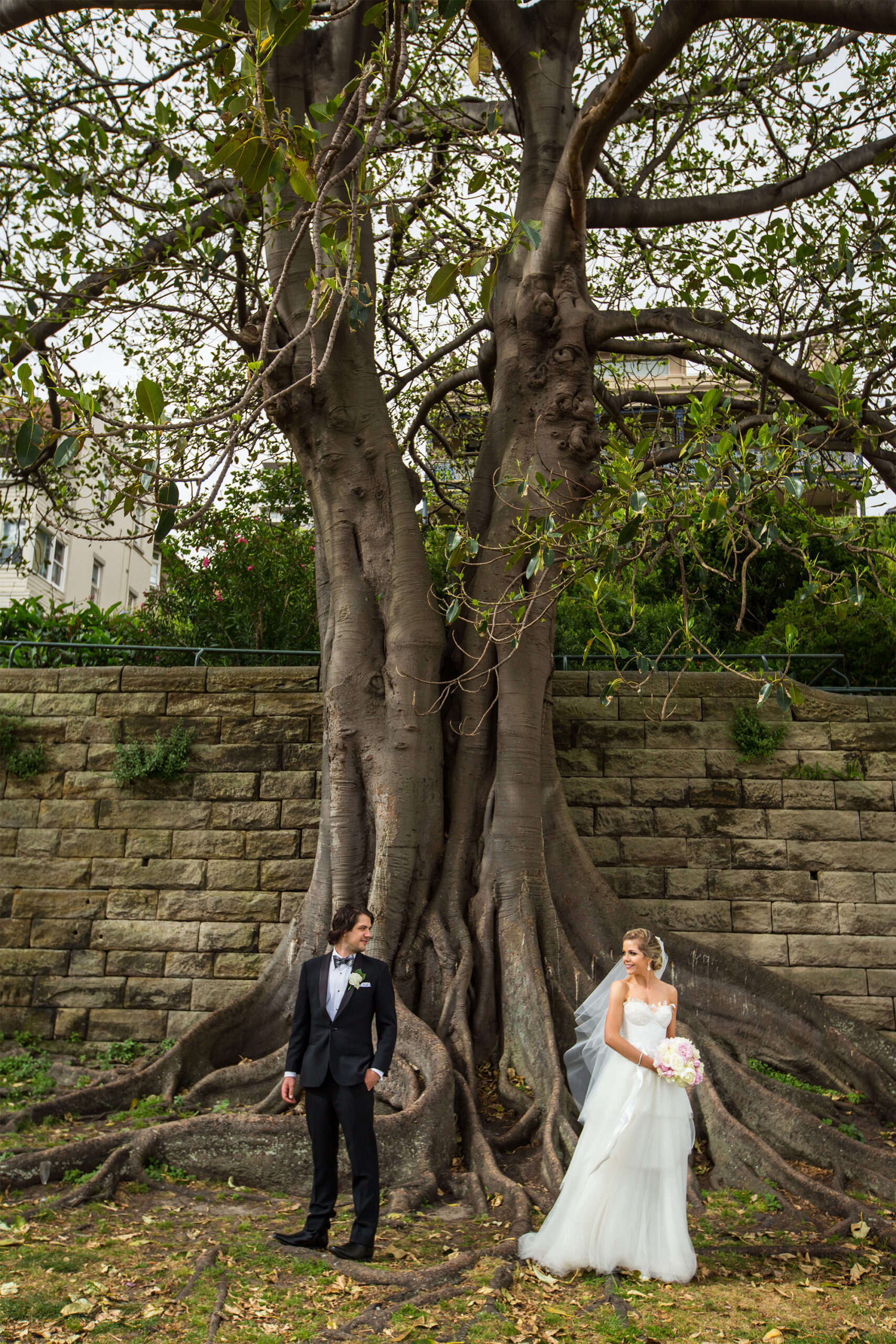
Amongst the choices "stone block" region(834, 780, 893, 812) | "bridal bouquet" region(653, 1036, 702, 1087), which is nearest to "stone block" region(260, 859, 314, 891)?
"bridal bouquet" region(653, 1036, 702, 1087)

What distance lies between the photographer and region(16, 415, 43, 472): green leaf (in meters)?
3.38

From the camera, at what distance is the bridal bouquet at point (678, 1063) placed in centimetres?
427

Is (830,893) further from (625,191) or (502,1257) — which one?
(625,191)

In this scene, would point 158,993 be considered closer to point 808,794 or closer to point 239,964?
point 239,964

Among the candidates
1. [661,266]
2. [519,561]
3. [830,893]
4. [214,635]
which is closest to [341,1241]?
[519,561]

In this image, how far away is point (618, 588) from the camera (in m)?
5.51

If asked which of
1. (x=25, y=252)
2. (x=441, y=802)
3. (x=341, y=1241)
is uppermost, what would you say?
(x=25, y=252)

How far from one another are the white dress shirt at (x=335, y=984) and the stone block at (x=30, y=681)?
483 cm

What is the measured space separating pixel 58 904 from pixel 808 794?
19.7 feet

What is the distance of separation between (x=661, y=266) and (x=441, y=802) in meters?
5.50

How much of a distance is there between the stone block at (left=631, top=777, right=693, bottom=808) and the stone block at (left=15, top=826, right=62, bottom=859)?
4666 millimetres

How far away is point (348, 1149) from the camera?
436 centimetres

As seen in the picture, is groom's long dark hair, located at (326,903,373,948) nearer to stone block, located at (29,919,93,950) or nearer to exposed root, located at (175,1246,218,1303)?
exposed root, located at (175,1246,218,1303)

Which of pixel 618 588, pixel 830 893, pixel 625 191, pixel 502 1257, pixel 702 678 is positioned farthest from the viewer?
pixel 625 191
